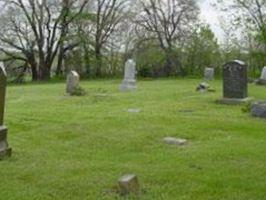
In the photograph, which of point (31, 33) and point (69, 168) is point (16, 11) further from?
point (69, 168)

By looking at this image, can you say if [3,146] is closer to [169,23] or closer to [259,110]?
[259,110]

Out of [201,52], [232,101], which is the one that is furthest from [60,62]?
[232,101]

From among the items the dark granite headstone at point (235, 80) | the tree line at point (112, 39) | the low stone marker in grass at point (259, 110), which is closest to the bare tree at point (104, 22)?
the tree line at point (112, 39)

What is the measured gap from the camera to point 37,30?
3753 cm

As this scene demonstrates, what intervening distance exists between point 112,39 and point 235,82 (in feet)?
78.9

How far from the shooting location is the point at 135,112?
12.8 metres

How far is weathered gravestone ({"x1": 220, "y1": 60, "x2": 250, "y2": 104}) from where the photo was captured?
15.7m

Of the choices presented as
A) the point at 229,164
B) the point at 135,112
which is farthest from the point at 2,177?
the point at 135,112

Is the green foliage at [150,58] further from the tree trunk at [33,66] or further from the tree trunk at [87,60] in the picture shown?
the tree trunk at [33,66]

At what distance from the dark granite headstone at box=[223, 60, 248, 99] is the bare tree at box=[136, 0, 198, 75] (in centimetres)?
2212

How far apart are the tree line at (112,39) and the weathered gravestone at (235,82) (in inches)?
834

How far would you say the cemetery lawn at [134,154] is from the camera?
5.57 metres

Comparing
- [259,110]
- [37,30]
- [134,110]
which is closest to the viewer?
→ [259,110]

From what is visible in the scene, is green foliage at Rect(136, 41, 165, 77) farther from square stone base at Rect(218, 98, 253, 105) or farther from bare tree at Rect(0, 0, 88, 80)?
square stone base at Rect(218, 98, 253, 105)
